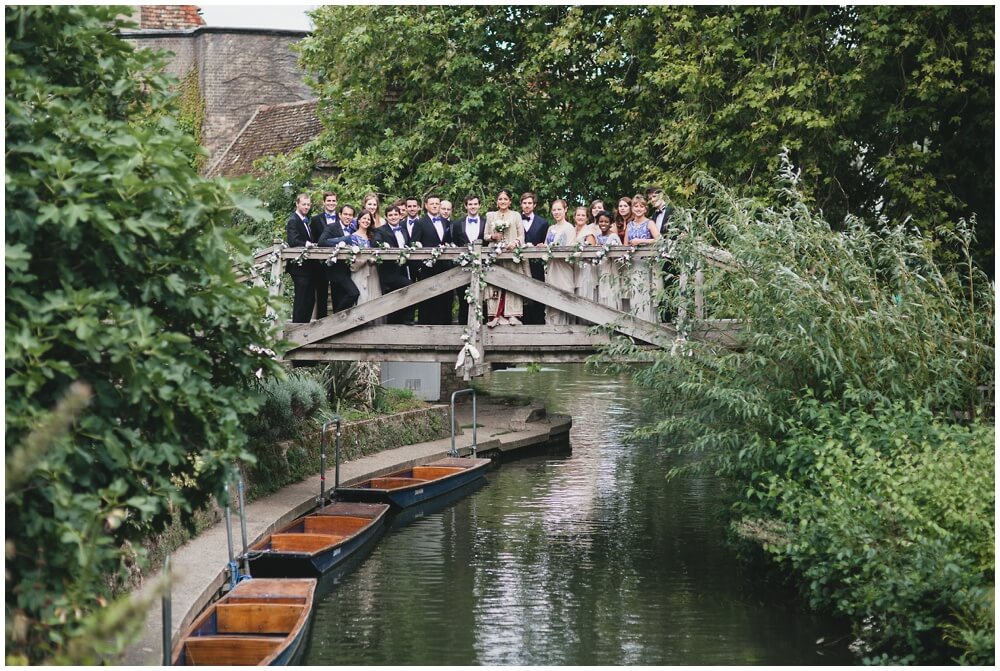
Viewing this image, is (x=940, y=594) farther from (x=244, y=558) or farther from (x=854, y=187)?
(x=854, y=187)

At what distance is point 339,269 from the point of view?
13.0 meters

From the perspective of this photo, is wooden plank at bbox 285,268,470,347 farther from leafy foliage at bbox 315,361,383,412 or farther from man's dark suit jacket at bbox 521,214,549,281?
leafy foliage at bbox 315,361,383,412

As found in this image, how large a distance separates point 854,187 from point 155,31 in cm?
1735

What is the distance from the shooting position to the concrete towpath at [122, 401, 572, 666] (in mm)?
9805

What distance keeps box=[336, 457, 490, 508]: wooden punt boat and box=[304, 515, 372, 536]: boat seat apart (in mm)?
1384

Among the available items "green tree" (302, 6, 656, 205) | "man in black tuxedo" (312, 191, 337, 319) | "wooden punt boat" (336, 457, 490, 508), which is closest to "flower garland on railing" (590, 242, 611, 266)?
"man in black tuxedo" (312, 191, 337, 319)

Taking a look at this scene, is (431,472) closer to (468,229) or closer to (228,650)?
(468,229)

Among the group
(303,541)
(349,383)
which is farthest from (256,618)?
(349,383)

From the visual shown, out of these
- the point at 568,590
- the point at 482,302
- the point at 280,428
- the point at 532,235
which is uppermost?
the point at 532,235

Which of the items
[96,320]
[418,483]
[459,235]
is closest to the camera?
[96,320]

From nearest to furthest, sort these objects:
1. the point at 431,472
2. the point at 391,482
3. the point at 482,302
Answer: the point at 482,302, the point at 391,482, the point at 431,472

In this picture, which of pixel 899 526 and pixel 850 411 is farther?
pixel 850 411

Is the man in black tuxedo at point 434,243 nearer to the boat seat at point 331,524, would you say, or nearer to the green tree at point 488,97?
the boat seat at point 331,524

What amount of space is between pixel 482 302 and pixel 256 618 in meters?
3.88
